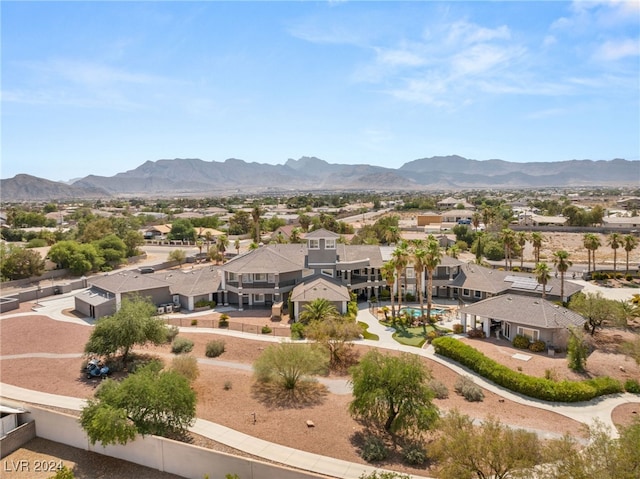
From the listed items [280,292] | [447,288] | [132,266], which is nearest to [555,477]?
[280,292]

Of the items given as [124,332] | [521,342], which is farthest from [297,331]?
[521,342]

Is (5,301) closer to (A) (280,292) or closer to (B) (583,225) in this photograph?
(A) (280,292)

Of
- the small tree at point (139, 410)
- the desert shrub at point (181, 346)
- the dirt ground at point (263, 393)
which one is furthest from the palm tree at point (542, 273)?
the small tree at point (139, 410)

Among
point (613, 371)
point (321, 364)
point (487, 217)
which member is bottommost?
point (613, 371)

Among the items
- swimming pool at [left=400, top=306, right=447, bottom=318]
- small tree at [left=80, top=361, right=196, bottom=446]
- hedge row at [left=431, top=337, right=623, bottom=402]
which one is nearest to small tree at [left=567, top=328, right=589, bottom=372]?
hedge row at [left=431, top=337, right=623, bottom=402]

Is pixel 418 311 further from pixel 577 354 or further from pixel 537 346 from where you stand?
pixel 577 354

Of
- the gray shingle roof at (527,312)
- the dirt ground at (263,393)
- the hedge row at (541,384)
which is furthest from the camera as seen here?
the gray shingle roof at (527,312)

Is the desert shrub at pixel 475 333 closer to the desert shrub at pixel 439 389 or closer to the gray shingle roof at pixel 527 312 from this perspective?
the gray shingle roof at pixel 527 312
